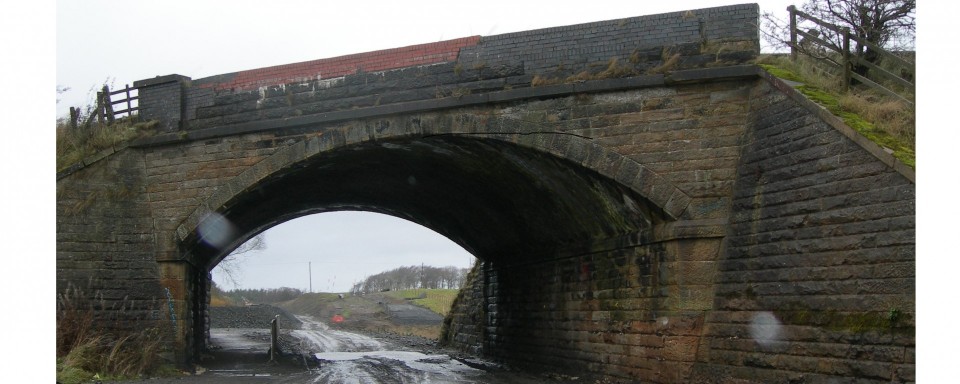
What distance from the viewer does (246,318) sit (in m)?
40.6

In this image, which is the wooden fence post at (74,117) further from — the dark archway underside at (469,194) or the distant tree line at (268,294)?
the distant tree line at (268,294)

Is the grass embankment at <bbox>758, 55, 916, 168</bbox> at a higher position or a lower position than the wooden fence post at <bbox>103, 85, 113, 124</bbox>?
lower

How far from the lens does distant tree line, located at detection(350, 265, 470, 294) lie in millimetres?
104625

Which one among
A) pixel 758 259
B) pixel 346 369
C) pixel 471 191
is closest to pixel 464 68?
pixel 471 191

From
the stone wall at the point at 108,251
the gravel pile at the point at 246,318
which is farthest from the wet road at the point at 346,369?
the gravel pile at the point at 246,318

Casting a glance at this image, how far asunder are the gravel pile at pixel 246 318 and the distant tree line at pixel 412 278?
58134mm

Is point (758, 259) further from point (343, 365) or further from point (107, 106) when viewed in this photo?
point (107, 106)

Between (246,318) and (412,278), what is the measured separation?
71407 mm

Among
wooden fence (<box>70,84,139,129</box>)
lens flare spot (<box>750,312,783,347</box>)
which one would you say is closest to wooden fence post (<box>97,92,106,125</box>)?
wooden fence (<box>70,84,139,129</box>)

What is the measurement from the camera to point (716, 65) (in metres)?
10.8

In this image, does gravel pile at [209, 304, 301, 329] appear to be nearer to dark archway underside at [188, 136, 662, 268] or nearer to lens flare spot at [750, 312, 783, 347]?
dark archway underside at [188, 136, 662, 268]

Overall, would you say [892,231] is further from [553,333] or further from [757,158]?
[553,333]

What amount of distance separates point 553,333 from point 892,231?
22.9ft

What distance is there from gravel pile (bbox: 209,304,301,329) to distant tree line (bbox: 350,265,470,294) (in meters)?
58.1
